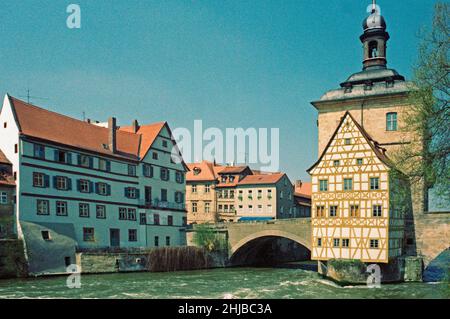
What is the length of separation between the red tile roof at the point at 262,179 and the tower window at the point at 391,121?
25.0 metres

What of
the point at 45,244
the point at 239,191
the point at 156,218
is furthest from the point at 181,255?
the point at 239,191

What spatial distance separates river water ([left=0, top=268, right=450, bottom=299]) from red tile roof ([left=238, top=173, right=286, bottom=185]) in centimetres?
2638

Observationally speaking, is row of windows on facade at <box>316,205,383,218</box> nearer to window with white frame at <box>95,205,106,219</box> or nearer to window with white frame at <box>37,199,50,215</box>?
window with white frame at <box>95,205,106,219</box>

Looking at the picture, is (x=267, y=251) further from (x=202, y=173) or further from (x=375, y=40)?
(x=375, y=40)

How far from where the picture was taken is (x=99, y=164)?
1561 inches

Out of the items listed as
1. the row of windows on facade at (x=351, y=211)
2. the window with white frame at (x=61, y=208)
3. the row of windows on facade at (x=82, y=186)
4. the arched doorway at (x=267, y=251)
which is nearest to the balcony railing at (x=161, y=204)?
the row of windows on facade at (x=82, y=186)

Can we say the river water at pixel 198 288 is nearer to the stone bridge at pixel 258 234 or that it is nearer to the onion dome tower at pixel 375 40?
the stone bridge at pixel 258 234

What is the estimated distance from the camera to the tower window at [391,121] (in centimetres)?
3641

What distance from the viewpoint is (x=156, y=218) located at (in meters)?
44.8

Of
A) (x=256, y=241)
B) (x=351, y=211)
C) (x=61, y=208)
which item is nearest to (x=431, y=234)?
(x=351, y=211)

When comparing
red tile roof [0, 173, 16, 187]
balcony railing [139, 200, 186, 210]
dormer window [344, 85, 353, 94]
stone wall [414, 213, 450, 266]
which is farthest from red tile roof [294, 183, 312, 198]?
red tile roof [0, 173, 16, 187]
